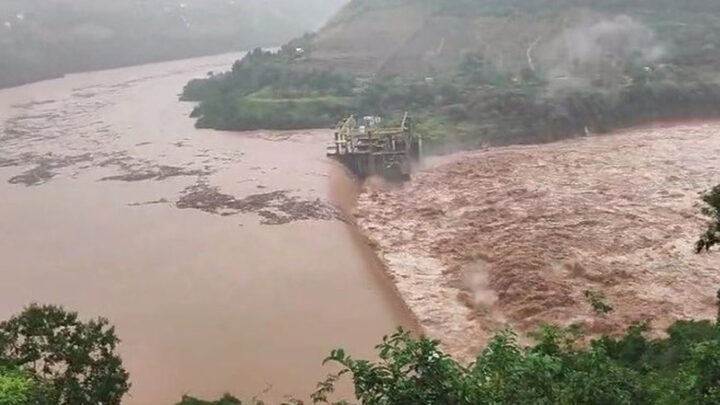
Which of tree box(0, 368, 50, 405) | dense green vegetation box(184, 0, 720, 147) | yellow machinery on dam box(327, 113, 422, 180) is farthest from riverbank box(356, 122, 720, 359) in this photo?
tree box(0, 368, 50, 405)

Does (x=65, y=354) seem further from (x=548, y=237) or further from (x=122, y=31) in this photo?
(x=122, y=31)

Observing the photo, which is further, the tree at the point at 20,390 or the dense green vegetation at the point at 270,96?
the dense green vegetation at the point at 270,96

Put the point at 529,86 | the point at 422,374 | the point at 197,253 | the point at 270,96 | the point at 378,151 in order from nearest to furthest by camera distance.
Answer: the point at 422,374 → the point at 197,253 → the point at 378,151 → the point at 529,86 → the point at 270,96

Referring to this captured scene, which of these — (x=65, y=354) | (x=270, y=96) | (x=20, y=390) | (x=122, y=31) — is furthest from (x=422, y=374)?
(x=122, y=31)

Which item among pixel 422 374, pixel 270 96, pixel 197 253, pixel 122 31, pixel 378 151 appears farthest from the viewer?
pixel 122 31

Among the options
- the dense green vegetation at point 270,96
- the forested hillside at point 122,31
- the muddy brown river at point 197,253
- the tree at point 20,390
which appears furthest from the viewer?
the forested hillside at point 122,31

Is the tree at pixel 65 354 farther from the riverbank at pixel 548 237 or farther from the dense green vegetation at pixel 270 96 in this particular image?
the dense green vegetation at pixel 270 96

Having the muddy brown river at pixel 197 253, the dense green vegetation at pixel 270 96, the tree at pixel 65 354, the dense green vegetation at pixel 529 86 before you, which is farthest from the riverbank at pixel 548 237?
the dense green vegetation at pixel 270 96
